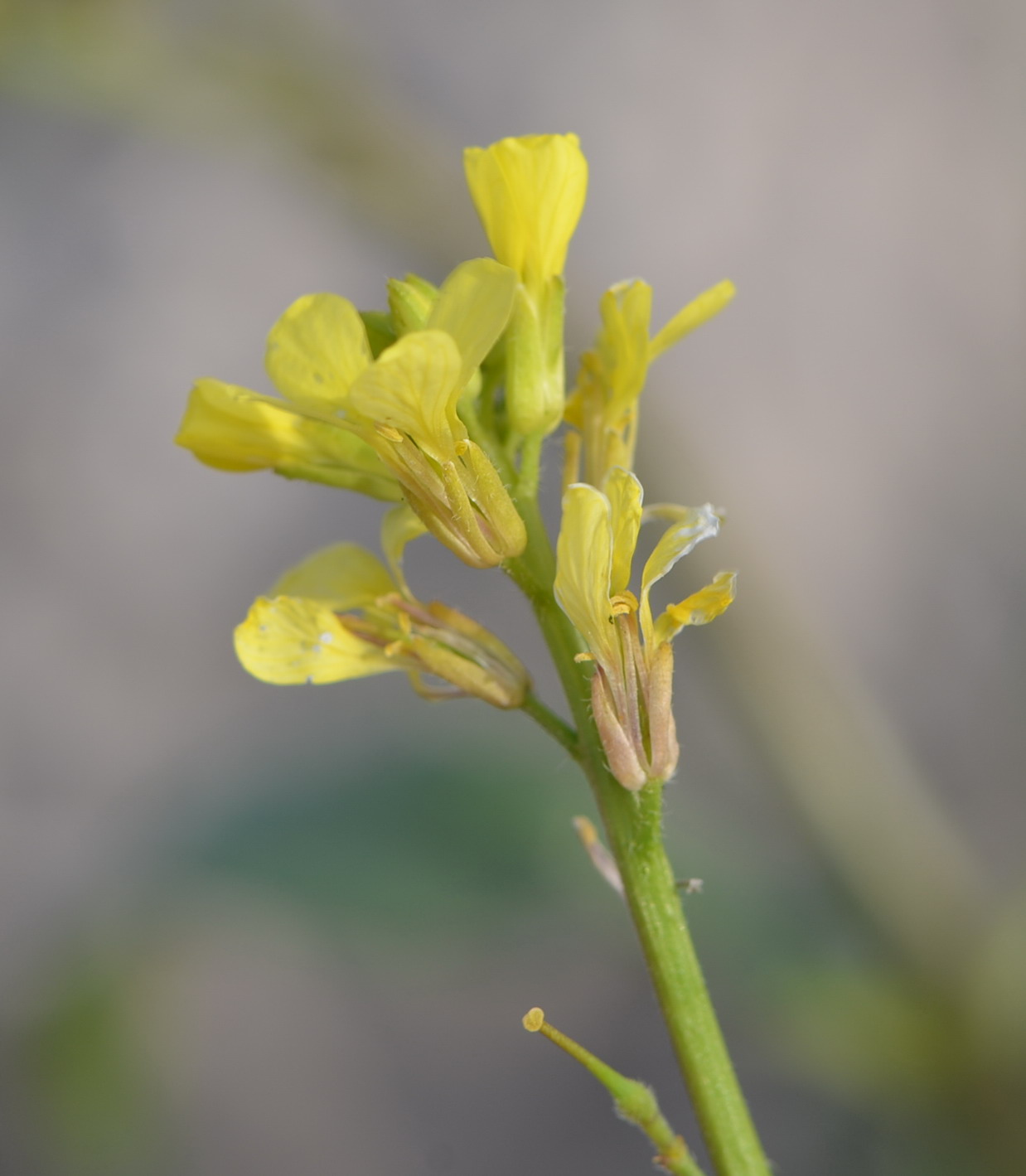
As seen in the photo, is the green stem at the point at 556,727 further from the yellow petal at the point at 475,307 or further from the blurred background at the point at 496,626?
the blurred background at the point at 496,626

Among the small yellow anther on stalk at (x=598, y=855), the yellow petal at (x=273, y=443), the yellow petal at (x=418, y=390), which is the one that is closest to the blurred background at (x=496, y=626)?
the small yellow anther on stalk at (x=598, y=855)

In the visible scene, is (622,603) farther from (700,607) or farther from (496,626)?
(496,626)

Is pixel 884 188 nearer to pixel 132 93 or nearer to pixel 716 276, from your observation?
pixel 716 276

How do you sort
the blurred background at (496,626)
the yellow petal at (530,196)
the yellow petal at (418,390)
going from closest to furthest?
the yellow petal at (418,390) → the yellow petal at (530,196) → the blurred background at (496,626)

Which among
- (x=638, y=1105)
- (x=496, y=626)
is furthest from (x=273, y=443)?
(x=496, y=626)

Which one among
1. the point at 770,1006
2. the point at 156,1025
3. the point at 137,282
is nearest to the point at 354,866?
the point at 770,1006

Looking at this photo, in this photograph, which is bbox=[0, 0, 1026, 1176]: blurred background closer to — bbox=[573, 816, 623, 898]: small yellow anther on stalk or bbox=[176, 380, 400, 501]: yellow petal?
bbox=[573, 816, 623, 898]: small yellow anther on stalk
